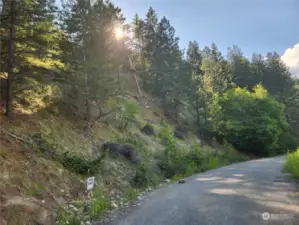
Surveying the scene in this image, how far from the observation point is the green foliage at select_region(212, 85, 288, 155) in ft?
94.9

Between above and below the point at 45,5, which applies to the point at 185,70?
above

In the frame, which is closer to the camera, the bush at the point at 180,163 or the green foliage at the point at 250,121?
the bush at the point at 180,163

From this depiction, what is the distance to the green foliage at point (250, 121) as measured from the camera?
94.9 feet

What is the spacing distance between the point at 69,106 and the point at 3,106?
4239 millimetres

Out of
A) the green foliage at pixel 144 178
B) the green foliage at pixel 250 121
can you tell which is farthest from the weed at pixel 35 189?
the green foliage at pixel 250 121

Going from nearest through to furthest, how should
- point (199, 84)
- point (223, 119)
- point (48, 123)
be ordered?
1. point (48, 123)
2. point (223, 119)
3. point (199, 84)

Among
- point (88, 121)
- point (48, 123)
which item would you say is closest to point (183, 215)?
point (48, 123)

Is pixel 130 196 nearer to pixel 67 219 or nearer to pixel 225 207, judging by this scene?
pixel 67 219

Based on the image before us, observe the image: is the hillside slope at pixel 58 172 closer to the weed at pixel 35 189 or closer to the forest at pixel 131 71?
the weed at pixel 35 189

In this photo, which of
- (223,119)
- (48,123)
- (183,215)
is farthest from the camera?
(223,119)

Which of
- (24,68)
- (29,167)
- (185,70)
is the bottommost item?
(29,167)

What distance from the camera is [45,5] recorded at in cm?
1048

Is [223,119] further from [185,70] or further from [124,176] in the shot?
[124,176]

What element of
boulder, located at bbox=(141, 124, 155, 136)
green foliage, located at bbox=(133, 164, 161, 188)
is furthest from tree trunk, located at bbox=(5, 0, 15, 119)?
boulder, located at bbox=(141, 124, 155, 136)
